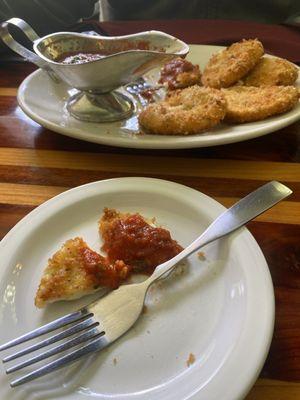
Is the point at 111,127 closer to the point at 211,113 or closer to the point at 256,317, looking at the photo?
the point at 211,113

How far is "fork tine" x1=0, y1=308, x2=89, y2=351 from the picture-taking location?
645 mm

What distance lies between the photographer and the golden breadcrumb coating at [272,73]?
1.36 metres

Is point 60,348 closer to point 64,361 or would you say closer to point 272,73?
point 64,361

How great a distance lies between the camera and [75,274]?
75 centimetres

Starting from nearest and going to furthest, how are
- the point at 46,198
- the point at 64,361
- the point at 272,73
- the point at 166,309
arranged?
the point at 64,361 < the point at 166,309 < the point at 46,198 < the point at 272,73

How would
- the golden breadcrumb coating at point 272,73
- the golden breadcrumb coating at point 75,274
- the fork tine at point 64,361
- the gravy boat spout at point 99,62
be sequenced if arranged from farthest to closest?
1. the golden breadcrumb coating at point 272,73
2. the gravy boat spout at point 99,62
3. the golden breadcrumb coating at point 75,274
4. the fork tine at point 64,361

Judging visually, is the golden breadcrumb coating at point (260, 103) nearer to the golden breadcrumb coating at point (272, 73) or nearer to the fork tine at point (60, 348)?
the golden breadcrumb coating at point (272, 73)

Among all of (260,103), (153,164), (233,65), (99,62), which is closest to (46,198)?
(153,164)

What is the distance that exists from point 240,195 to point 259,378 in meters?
0.47

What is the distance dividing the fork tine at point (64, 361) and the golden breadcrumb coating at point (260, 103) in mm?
760

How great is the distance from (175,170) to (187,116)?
15 cm

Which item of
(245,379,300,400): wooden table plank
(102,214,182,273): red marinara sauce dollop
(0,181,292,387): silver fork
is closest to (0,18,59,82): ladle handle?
(102,214,182,273): red marinara sauce dollop

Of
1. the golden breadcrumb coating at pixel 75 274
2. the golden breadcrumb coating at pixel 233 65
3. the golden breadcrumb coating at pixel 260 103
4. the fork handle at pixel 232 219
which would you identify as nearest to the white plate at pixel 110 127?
the golden breadcrumb coating at pixel 260 103

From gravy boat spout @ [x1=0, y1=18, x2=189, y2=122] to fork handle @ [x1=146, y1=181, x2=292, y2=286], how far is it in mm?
547
